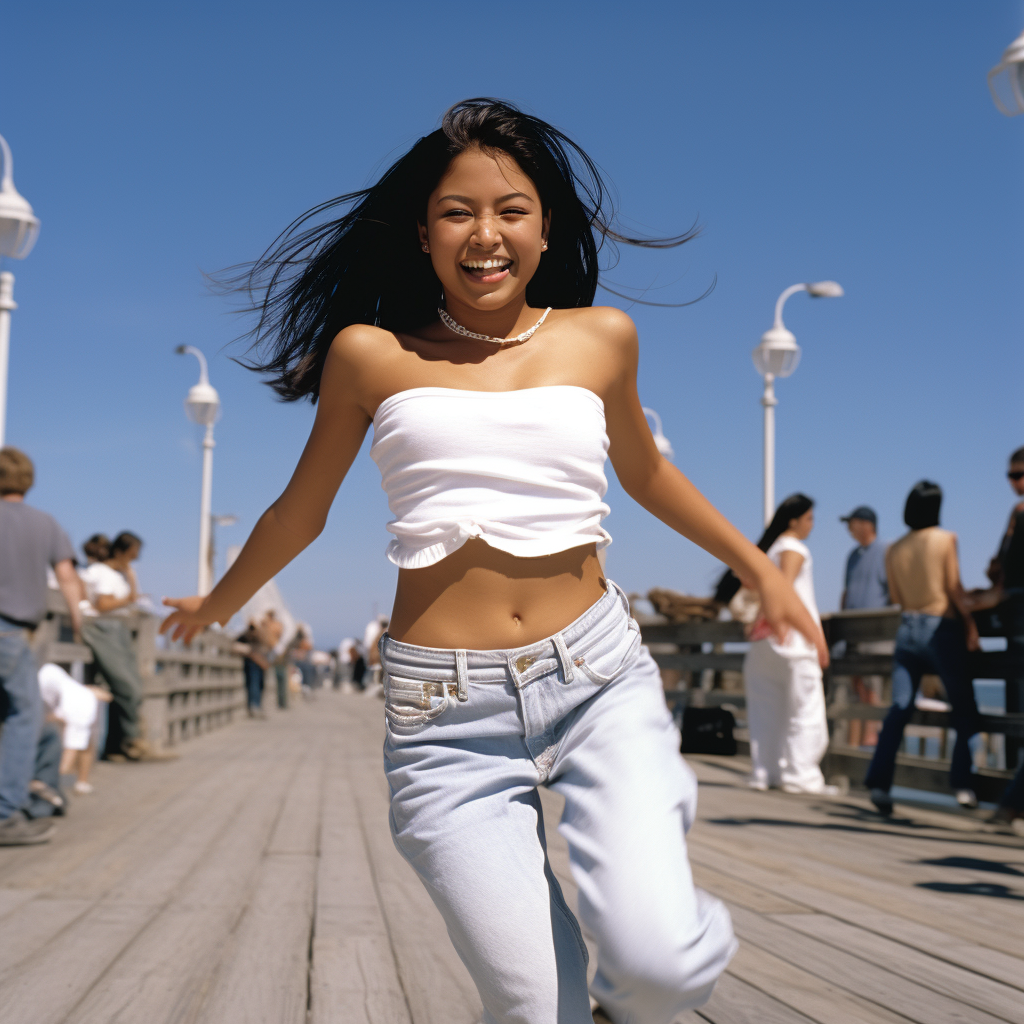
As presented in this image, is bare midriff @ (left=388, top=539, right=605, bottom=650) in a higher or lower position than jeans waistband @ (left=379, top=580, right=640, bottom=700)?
higher

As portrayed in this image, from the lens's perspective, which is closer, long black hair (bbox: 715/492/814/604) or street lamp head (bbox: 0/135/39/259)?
long black hair (bbox: 715/492/814/604)

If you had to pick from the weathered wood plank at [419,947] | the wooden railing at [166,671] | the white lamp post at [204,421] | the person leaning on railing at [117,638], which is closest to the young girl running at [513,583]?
the weathered wood plank at [419,947]

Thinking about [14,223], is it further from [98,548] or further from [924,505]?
[924,505]

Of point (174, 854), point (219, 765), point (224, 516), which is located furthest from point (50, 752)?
point (224, 516)

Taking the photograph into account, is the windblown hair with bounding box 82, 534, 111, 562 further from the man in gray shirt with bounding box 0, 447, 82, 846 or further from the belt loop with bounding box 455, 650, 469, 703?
the belt loop with bounding box 455, 650, 469, 703

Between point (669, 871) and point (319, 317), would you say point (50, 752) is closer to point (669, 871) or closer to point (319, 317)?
point (319, 317)

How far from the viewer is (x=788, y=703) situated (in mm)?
8258

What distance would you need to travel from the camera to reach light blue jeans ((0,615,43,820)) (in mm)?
5848

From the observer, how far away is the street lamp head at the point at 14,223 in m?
10.8

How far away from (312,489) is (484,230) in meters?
0.58

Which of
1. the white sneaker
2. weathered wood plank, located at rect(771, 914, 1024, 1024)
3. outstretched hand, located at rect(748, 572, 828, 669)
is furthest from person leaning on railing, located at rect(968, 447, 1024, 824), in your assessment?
outstretched hand, located at rect(748, 572, 828, 669)

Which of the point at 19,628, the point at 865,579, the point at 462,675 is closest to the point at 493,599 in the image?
the point at 462,675

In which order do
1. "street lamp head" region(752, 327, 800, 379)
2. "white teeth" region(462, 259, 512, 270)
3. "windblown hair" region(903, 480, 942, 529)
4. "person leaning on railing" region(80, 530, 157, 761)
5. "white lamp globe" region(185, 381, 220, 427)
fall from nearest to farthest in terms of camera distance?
"white teeth" region(462, 259, 512, 270)
"windblown hair" region(903, 480, 942, 529)
"person leaning on railing" region(80, 530, 157, 761)
"street lamp head" region(752, 327, 800, 379)
"white lamp globe" region(185, 381, 220, 427)

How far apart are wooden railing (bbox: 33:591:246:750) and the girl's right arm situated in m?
4.21
